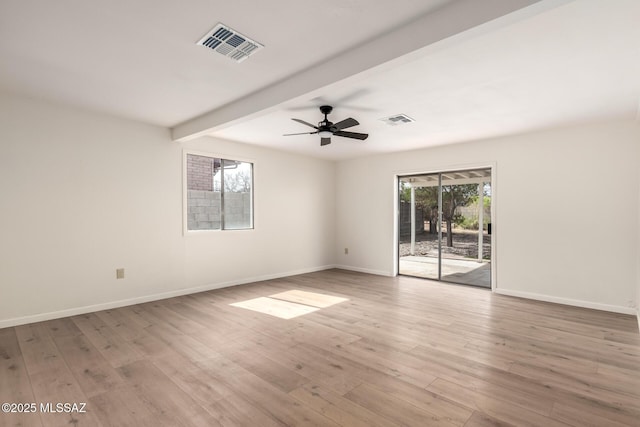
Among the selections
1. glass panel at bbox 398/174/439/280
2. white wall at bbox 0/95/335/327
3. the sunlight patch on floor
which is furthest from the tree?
white wall at bbox 0/95/335/327

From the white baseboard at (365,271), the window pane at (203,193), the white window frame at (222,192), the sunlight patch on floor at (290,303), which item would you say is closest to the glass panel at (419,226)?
the white baseboard at (365,271)

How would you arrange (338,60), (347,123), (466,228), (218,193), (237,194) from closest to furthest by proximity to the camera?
(338,60), (347,123), (218,193), (237,194), (466,228)

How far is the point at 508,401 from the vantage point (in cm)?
212

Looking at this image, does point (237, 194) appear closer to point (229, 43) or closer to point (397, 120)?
point (397, 120)

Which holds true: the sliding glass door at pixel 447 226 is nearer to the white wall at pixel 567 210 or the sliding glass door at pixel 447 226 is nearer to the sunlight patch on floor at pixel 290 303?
the white wall at pixel 567 210

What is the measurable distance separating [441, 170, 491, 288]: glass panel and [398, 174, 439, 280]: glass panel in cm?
19

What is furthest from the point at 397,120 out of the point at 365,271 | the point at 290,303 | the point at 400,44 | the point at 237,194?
the point at 365,271

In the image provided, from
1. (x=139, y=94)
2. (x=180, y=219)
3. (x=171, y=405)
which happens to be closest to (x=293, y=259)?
(x=180, y=219)

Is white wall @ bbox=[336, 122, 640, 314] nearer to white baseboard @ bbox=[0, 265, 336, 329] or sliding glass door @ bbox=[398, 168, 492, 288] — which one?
sliding glass door @ bbox=[398, 168, 492, 288]

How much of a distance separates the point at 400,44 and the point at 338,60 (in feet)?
1.86

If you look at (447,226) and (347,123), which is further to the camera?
(447,226)

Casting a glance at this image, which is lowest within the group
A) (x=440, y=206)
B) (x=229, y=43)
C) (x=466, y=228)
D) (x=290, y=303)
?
(x=290, y=303)

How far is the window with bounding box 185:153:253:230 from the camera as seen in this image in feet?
16.5

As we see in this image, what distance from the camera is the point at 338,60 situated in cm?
257
